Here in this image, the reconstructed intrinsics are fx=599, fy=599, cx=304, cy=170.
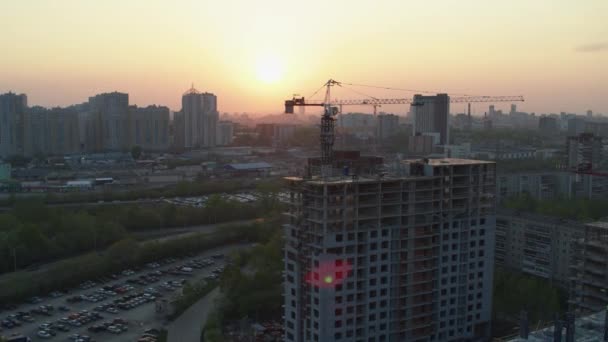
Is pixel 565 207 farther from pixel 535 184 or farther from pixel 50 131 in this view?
pixel 50 131

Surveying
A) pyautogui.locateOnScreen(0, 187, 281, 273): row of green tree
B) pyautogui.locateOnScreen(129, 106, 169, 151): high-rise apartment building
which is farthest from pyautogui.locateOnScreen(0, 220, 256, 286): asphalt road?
pyautogui.locateOnScreen(129, 106, 169, 151): high-rise apartment building

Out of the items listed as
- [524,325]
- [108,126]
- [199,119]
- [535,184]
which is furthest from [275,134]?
[524,325]

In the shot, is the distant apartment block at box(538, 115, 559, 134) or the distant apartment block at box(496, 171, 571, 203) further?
the distant apartment block at box(538, 115, 559, 134)

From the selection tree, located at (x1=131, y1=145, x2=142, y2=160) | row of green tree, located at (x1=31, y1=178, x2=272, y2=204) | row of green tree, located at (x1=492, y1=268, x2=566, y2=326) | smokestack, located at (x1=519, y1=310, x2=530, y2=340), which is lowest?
row of green tree, located at (x1=492, y1=268, x2=566, y2=326)

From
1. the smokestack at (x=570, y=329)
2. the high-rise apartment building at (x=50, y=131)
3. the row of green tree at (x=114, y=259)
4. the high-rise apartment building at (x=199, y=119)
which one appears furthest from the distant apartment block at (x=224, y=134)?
the smokestack at (x=570, y=329)

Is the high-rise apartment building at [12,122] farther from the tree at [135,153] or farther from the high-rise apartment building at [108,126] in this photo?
the tree at [135,153]

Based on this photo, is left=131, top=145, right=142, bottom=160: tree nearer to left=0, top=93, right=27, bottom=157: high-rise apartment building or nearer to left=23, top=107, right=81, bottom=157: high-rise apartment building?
left=23, top=107, right=81, bottom=157: high-rise apartment building

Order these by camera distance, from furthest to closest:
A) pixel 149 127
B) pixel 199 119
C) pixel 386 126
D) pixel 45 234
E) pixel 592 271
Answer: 1. pixel 386 126
2. pixel 199 119
3. pixel 149 127
4. pixel 45 234
5. pixel 592 271
